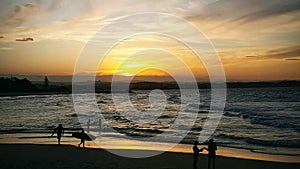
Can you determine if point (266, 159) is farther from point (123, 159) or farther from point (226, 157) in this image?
point (123, 159)

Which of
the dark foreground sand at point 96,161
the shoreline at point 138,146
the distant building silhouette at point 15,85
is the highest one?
the distant building silhouette at point 15,85

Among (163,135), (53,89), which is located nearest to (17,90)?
(53,89)

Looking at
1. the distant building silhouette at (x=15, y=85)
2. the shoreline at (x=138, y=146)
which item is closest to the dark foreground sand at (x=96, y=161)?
the shoreline at (x=138, y=146)

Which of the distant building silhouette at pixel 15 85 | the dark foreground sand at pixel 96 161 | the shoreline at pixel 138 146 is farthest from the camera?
the distant building silhouette at pixel 15 85

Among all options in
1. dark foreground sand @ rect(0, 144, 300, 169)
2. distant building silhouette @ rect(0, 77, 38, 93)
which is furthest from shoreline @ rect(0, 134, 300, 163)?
distant building silhouette @ rect(0, 77, 38, 93)

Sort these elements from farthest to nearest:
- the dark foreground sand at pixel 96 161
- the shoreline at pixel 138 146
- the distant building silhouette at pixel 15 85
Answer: the distant building silhouette at pixel 15 85
the shoreline at pixel 138 146
the dark foreground sand at pixel 96 161

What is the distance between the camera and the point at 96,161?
17.6 m

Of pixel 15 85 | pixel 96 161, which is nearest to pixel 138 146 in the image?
pixel 96 161

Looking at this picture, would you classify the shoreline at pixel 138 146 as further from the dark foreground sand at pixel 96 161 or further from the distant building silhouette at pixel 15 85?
the distant building silhouette at pixel 15 85

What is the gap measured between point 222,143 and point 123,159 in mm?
10452

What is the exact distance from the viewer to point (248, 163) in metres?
17.7

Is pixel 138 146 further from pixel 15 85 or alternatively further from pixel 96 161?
pixel 15 85

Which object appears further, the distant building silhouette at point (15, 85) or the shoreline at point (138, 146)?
the distant building silhouette at point (15, 85)

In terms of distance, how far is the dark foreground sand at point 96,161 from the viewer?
16.4m
